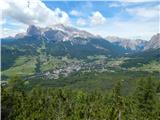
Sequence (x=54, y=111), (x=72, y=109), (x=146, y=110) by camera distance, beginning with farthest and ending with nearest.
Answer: (x=72, y=109)
(x=54, y=111)
(x=146, y=110)

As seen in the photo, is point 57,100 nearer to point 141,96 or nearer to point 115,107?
point 141,96

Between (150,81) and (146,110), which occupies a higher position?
(150,81)

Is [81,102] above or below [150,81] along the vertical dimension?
Answer: below

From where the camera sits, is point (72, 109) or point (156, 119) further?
point (72, 109)

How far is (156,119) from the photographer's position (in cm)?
10725

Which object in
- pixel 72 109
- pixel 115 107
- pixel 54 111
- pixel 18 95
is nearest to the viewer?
pixel 115 107

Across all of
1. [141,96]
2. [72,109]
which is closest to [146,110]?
[141,96]

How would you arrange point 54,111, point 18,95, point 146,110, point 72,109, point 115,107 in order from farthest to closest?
point 72,109 < point 54,111 < point 146,110 < point 18,95 < point 115,107

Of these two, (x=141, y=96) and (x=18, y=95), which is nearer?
(x=18, y=95)

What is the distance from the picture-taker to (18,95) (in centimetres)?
10562

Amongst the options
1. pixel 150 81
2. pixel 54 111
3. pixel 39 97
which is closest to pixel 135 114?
pixel 150 81

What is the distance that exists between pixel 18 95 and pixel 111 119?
2989 cm

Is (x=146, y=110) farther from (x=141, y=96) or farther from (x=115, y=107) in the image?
(x=115, y=107)

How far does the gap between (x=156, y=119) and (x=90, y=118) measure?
69.0 ft
